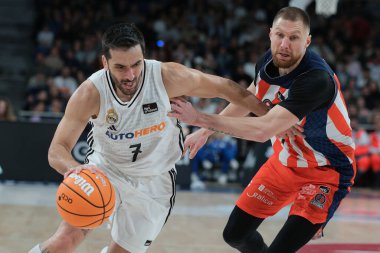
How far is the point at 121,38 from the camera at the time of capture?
13.6ft

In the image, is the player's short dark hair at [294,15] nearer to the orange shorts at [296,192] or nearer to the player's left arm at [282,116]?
the player's left arm at [282,116]

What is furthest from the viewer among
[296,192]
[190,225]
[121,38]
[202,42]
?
[202,42]

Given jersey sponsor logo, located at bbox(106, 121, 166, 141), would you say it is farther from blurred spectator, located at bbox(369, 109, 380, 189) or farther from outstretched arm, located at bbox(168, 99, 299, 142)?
blurred spectator, located at bbox(369, 109, 380, 189)

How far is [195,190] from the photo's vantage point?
35.1 ft

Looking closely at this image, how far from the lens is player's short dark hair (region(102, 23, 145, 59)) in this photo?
4148 mm

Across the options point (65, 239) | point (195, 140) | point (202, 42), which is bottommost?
point (202, 42)

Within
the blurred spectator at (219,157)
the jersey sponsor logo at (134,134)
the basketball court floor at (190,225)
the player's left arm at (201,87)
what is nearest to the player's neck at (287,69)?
the player's left arm at (201,87)

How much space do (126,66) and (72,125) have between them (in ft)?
1.68

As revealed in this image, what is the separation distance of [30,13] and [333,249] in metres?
12.1

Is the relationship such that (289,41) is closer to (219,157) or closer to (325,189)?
(325,189)

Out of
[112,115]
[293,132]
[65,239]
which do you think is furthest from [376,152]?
[65,239]

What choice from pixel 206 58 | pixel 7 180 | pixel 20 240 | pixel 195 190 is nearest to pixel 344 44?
pixel 206 58

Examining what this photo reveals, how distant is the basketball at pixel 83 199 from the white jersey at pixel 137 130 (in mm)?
478

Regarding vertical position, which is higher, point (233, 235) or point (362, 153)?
point (233, 235)
